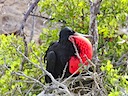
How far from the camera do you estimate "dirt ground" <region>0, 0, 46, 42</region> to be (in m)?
4.18

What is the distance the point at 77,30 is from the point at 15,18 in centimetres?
217

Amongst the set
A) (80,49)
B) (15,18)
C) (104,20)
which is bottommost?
(15,18)

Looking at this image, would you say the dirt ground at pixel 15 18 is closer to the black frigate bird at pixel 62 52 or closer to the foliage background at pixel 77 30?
the foliage background at pixel 77 30

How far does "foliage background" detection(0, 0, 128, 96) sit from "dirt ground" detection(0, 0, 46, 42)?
5.55 ft

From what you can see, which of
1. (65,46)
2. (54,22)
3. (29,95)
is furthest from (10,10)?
(29,95)

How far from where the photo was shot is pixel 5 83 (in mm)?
2012

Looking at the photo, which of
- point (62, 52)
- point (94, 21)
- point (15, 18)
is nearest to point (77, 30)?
point (62, 52)

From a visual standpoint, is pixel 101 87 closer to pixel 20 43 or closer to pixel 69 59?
pixel 69 59

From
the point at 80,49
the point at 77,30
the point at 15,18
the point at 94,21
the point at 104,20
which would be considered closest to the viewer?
the point at 94,21

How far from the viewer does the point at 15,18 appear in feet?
14.3

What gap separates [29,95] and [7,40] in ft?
1.96

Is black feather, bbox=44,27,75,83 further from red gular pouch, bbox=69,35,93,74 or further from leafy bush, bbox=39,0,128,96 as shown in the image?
leafy bush, bbox=39,0,128,96

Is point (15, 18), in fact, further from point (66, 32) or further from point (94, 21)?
point (94, 21)

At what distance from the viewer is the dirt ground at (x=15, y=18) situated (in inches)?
165
